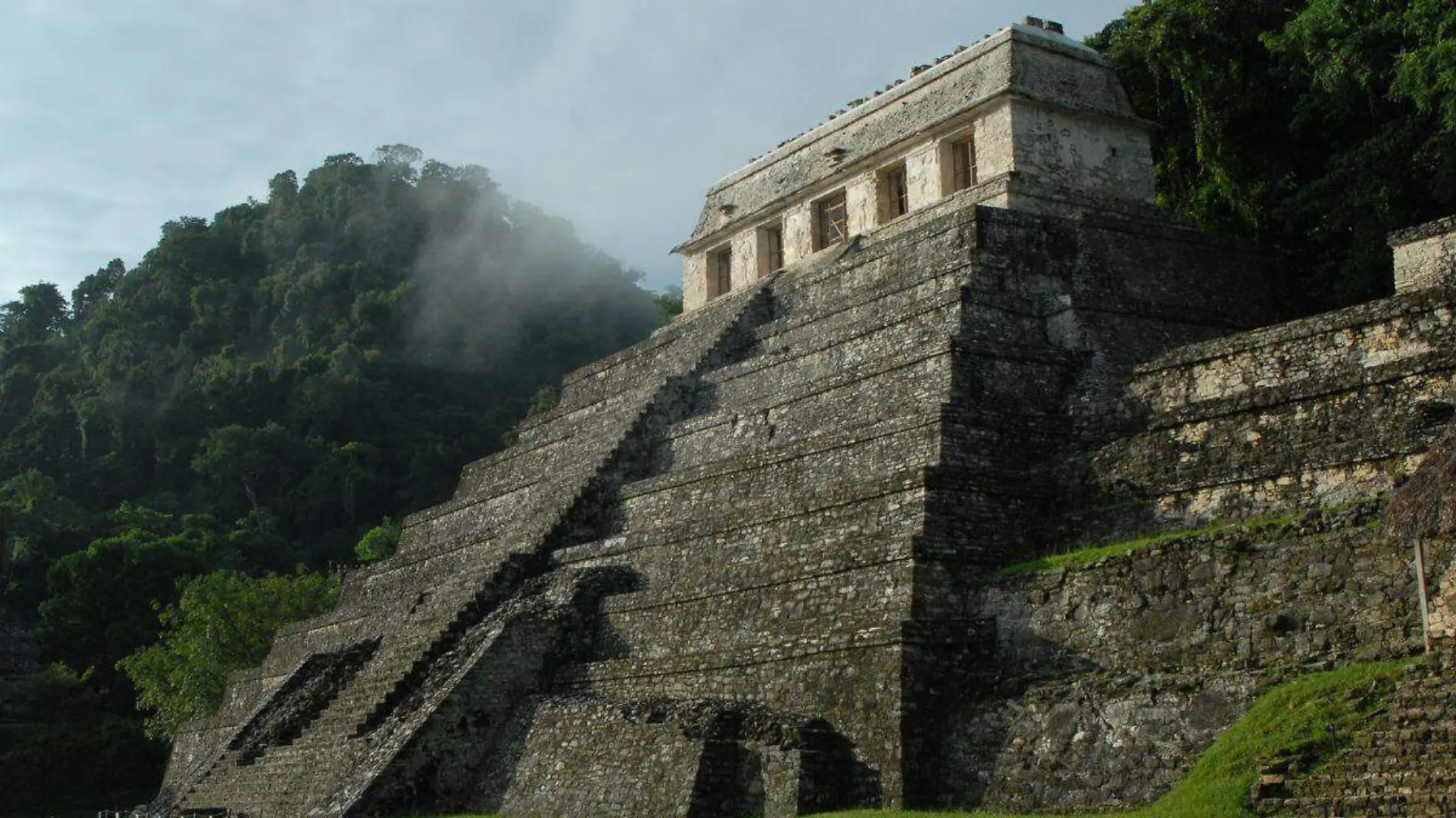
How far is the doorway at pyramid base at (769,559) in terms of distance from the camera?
15.8 m

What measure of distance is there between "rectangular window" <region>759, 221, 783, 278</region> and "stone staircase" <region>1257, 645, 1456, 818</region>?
17.5 meters

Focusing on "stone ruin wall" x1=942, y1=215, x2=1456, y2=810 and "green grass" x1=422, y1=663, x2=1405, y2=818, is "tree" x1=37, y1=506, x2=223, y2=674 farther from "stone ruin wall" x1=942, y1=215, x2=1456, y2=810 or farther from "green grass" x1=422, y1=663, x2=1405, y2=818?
"green grass" x1=422, y1=663, x2=1405, y2=818

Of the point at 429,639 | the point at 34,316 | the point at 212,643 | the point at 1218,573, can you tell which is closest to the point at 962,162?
the point at 429,639

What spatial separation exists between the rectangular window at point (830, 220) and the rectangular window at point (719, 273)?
8.19ft

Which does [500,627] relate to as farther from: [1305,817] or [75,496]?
[75,496]

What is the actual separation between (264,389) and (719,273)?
119 ft

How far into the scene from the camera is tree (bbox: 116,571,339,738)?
31.9 metres

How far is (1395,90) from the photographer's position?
71.8 ft

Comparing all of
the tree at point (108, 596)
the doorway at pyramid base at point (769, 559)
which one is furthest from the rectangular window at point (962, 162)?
the tree at point (108, 596)

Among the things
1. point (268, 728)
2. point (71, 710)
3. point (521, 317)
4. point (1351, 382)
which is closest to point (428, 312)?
point (521, 317)

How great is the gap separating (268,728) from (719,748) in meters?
9.60

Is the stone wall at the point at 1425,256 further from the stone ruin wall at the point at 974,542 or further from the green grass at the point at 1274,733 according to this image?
the green grass at the point at 1274,733

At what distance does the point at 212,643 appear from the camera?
32.2m

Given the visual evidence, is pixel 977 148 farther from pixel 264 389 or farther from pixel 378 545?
pixel 264 389
